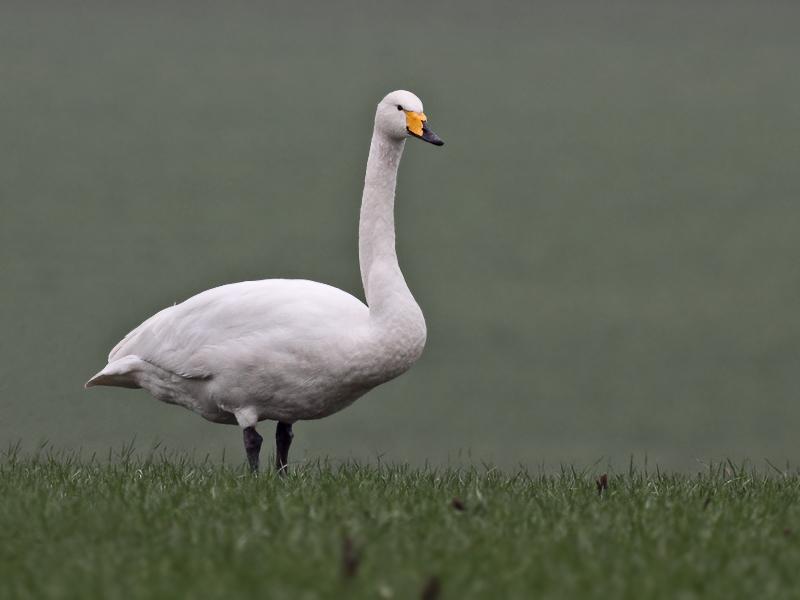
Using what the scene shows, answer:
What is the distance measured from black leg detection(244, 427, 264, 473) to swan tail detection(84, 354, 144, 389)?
101cm

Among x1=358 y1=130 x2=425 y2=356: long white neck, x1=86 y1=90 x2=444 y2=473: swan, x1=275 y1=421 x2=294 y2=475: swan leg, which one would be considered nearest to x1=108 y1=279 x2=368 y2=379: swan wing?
x1=86 y1=90 x2=444 y2=473: swan

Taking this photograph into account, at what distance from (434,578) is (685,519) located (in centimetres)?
227

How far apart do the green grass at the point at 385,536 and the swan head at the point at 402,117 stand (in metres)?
2.34

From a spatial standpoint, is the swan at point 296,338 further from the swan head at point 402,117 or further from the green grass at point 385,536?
the green grass at point 385,536

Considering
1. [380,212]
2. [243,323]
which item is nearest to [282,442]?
[243,323]

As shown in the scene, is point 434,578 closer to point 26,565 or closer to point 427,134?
point 26,565

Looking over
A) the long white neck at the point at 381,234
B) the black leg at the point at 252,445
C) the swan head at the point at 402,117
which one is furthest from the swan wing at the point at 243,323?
the swan head at the point at 402,117

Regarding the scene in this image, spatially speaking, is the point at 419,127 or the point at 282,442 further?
the point at 282,442

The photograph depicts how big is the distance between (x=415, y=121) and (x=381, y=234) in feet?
2.78

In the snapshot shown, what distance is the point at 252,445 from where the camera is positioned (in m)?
8.84

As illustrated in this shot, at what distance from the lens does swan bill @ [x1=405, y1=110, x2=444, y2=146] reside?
8.58 m

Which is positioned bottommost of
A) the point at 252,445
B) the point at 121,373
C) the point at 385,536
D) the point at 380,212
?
the point at 385,536

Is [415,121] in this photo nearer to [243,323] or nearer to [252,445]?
[243,323]

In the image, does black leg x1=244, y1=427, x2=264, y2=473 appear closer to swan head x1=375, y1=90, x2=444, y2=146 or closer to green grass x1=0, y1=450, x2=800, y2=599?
green grass x1=0, y1=450, x2=800, y2=599
